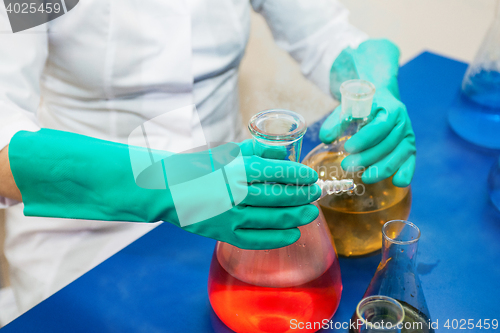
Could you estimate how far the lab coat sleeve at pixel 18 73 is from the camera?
661 millimetres

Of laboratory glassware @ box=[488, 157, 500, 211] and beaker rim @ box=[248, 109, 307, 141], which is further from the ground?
beaker rim @ box=[248, 109, 307, 141]

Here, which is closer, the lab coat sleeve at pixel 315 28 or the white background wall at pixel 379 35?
the lab coat sleeve at pixel 315 28

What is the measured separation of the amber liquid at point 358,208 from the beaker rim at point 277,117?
134 mm

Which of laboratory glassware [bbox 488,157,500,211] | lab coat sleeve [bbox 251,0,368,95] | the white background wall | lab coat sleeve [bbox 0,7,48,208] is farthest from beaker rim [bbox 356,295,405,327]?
the white background wall

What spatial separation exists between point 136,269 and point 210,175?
0.71 feet

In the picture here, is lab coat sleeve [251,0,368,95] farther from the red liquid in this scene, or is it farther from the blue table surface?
the red liquid

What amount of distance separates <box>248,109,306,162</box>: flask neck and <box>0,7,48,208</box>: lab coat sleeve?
14.7 inches

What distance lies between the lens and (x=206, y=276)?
641 millimetres

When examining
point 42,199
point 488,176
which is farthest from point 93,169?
point 488,176

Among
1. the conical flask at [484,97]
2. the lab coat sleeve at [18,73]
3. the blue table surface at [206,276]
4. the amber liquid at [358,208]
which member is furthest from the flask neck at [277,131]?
the conical flask at [484,97]

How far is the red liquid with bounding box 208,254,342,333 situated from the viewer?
1.59ft

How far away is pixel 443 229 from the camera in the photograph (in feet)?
2.32

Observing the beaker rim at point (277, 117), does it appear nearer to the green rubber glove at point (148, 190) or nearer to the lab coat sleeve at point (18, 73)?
the green rubber glove at point (148, 190)

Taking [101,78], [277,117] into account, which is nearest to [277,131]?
[277,117]
